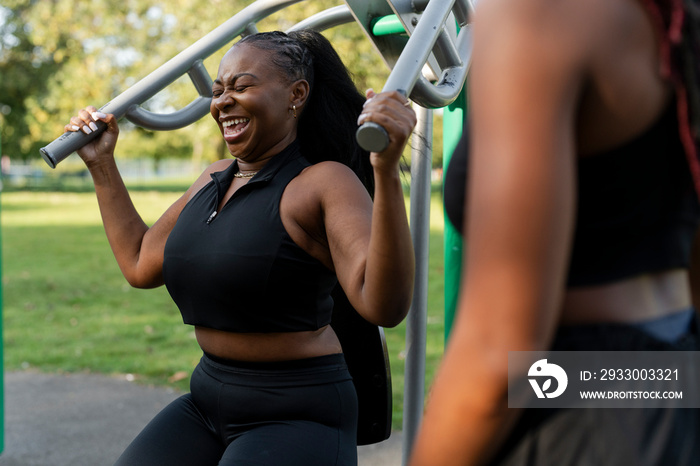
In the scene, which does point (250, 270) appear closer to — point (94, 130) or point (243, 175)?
point (243, 175)

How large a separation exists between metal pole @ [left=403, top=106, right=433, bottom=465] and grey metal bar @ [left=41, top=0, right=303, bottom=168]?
→ 54 centimetres

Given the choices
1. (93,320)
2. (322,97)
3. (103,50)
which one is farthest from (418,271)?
(103,50)

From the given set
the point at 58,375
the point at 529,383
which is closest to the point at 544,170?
the point at 529,383

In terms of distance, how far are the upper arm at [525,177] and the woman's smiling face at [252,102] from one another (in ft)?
3.86

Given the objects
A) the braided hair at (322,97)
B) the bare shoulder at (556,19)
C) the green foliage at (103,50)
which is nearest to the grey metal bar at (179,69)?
the braided hair at (322,97)

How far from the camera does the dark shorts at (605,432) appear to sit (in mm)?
769

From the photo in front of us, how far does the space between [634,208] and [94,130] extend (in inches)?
62.7

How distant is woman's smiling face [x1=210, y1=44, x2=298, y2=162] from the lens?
6.02 ft

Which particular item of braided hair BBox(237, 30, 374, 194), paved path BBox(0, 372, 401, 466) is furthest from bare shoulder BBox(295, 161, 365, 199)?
paved path BBox(0, 372, 401, 466)

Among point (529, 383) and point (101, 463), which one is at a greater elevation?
point (529, 383)

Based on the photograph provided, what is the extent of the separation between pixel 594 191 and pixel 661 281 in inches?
5.6

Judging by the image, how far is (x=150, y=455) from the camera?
1.75m

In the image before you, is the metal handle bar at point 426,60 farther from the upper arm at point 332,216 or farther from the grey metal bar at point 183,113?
the grey metal bar at point 183,113

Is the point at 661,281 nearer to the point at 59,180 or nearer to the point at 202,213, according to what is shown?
the point at 202,213
